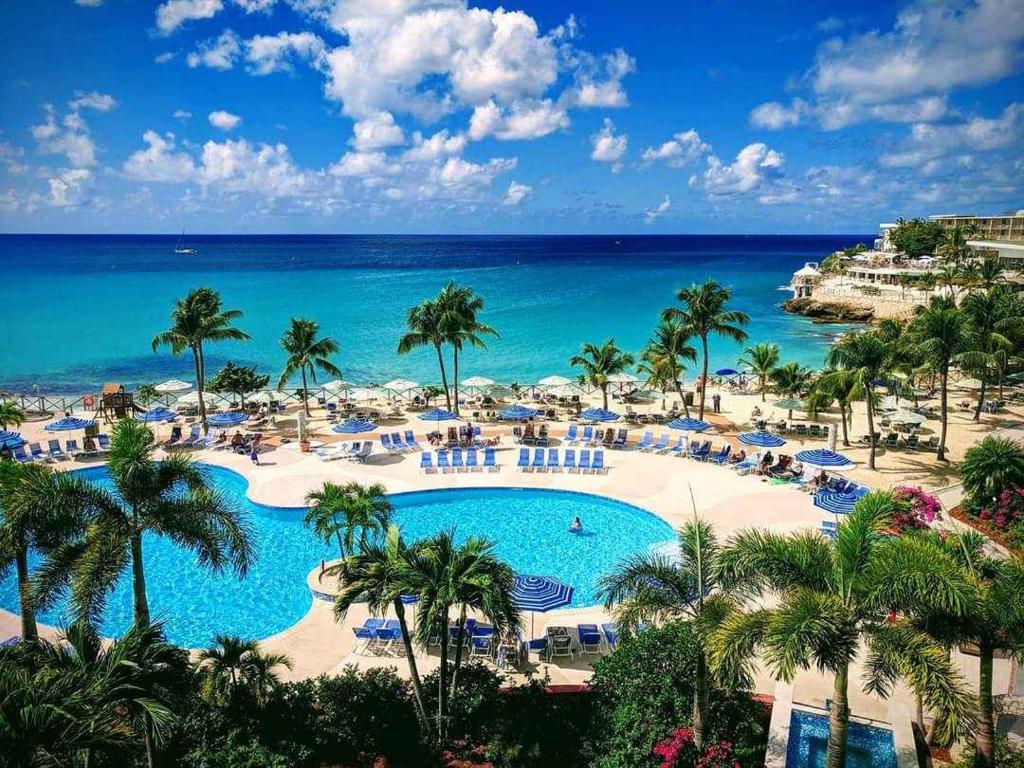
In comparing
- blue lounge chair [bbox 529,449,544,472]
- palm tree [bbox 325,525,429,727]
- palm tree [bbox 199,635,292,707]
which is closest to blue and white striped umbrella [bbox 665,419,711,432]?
blue lounge chair [bbox 529,449,544,472]

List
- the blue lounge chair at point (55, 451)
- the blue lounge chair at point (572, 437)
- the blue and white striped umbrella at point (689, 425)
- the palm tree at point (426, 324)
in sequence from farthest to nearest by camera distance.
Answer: the palm tree at point (426, 324) < the blue lounge chair at point (572, 437) < the blue and white striped umbrella at point (689, 425) < the blue lounge chair at point (55, 451)

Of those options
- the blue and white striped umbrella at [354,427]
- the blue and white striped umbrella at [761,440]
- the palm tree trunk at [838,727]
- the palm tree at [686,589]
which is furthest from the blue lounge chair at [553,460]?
the palm tree trunk at [838,727]

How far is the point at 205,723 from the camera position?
410 inches

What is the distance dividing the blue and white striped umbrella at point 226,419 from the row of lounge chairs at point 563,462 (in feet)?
40.1

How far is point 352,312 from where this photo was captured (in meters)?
74.4

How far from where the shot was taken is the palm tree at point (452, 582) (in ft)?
31.7

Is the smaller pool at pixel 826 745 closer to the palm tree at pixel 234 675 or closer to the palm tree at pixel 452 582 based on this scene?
the palm tree at pixel 452 582

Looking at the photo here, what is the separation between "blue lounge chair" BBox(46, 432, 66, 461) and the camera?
2547 cm

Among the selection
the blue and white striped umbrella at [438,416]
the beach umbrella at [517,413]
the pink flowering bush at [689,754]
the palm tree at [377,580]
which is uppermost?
the palm tree at [377,580]

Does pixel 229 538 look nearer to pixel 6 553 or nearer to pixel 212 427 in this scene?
pixel 6 553

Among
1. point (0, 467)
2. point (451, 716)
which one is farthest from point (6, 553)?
point (451, 716)

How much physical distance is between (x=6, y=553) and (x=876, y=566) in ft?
42.6

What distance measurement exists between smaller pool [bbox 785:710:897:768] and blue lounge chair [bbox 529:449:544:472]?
45.2ft

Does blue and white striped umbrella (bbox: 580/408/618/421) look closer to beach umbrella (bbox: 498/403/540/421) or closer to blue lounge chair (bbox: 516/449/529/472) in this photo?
beach umbrella (bbox: 498/403/540/421)
